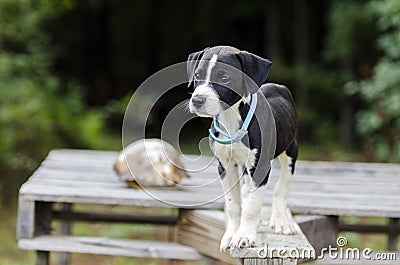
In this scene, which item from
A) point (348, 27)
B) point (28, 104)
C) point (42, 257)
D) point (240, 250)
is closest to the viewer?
point (240, 250)

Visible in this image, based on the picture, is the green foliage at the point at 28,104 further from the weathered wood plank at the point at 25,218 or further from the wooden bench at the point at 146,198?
the weathered wood plank at the point at 25,218

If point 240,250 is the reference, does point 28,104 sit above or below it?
above

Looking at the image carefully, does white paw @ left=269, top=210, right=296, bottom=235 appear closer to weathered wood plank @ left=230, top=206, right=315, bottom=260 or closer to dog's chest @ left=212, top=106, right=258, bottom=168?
weathered wood plank @ left=230, top=206, right=315, bottom=260

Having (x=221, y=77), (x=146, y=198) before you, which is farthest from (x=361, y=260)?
(x=221, y=77)

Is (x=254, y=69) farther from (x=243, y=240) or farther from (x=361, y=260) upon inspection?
(x=361, y=260)

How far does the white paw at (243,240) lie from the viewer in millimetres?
2879

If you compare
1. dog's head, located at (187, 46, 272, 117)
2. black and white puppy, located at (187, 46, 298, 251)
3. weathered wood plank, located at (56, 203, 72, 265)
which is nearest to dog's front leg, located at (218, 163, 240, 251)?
black and white puppy, located at (187, 46, 298, 251)

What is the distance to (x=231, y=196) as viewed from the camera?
305cm

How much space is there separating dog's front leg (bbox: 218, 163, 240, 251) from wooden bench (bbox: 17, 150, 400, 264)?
489 millimetres

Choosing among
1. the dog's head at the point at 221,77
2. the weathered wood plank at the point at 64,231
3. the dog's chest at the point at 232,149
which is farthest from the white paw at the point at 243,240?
the weathered wood plank at the point at 64,231

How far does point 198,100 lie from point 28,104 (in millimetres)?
4846

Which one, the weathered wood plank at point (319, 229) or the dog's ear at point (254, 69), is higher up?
the dog's ear at point (254, 69)

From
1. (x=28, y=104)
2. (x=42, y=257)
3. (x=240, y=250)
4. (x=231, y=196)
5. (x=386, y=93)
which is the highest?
(x=386, y=93)

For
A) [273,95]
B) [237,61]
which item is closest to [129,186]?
[273,95]
